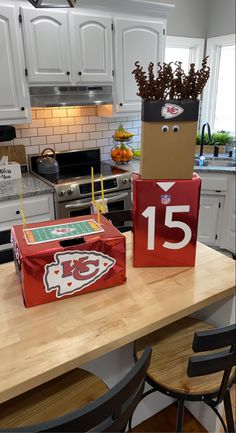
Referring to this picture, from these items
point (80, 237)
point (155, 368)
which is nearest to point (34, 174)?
point (80, 237)

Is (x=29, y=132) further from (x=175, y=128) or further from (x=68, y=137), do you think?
(x=175, y=128)

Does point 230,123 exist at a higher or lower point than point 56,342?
higher

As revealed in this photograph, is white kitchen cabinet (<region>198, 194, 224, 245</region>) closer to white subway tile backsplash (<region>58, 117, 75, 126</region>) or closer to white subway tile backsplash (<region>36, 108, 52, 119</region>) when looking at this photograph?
white subway tile backsplash (<region>58, 117, 75, 126</region>)

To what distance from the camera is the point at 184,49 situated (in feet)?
12.2

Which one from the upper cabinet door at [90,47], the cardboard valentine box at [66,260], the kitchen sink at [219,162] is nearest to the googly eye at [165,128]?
the cardboard valentine box at [66,260]

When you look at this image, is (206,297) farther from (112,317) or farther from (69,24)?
(69,24)

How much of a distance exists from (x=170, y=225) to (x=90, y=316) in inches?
18.3

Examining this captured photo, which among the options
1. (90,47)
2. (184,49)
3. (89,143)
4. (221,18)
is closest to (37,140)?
(89,143)

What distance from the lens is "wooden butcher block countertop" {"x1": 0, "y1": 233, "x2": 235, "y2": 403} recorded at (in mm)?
824

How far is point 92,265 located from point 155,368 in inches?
17.3

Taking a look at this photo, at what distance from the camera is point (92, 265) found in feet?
3.54

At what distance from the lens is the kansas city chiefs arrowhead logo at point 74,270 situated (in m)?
1.01

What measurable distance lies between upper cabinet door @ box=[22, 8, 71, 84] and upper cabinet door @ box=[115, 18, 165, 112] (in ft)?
1.63

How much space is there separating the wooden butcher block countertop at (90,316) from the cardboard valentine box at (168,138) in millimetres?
391
